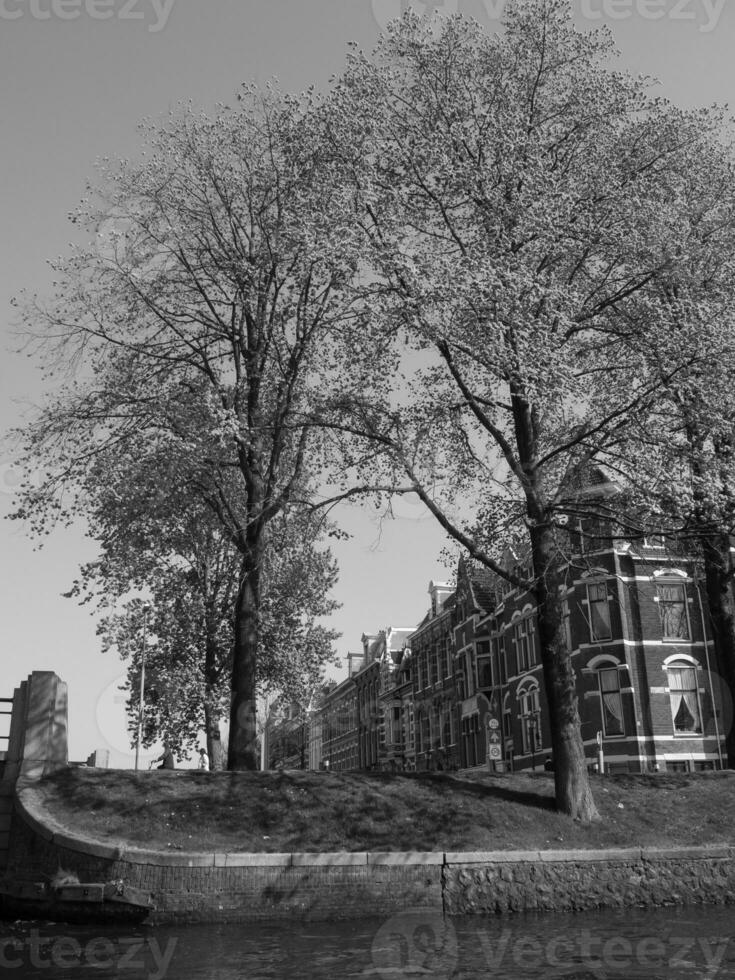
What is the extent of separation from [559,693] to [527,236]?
967 cm

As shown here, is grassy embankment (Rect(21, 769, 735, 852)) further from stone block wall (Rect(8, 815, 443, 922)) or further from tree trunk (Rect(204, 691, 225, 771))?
tree trunk (Rect(204, 691, 225, 771))

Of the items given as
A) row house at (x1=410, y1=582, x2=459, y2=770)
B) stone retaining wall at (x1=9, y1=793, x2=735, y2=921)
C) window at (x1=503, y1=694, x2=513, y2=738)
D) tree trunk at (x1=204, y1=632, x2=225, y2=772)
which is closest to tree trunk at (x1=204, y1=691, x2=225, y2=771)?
tree trunk at (x1=204, y1=632, x2=225, y2=772)

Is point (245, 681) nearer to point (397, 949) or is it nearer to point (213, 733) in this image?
point (397, 949)

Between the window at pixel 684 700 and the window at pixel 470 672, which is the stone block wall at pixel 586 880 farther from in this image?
the window at pixel 470 672

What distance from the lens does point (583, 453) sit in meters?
19.2

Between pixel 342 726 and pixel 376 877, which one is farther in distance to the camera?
pixel 342 726

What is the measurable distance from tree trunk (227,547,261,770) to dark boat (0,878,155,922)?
7887 millimetres

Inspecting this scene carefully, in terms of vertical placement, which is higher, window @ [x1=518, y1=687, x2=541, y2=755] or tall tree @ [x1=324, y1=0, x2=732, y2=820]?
tall tree @ [x1=324, y1=0, x2=732, y2=820]

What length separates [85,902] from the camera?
Result: 13.8 m

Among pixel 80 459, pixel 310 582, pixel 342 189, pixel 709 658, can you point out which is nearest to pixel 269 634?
pixel 310 582

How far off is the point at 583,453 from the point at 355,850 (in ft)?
30.5

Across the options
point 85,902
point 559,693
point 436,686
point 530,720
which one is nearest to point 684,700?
point 530,720

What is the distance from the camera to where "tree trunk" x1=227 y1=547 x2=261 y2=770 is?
22203 millimetres

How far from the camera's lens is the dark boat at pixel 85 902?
45.2ft
